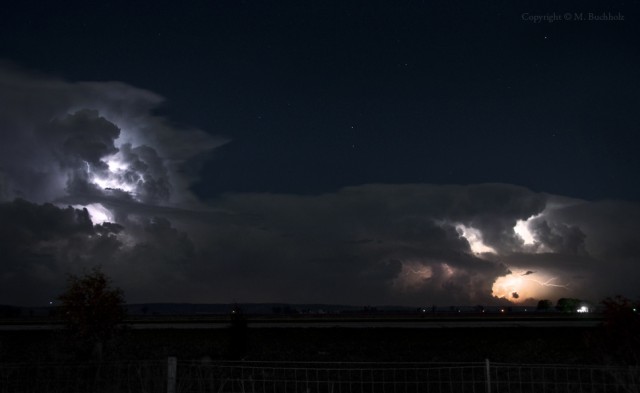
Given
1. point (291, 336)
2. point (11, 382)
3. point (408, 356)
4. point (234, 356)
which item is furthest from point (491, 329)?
point (11, 382)

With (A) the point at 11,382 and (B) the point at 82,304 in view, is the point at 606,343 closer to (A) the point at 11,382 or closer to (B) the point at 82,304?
(A) the point at 11,382

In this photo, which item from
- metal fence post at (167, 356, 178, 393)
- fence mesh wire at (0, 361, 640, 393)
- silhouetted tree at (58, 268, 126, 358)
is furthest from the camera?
silhouetted tree at (58, 268, 126, 358)

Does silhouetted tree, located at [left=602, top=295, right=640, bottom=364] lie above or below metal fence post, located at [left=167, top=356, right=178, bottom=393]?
above

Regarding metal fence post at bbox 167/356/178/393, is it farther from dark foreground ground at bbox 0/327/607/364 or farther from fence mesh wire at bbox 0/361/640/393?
dark foreground ground at bbox 0/327/607/364

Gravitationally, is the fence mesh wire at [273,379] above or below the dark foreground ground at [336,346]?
below

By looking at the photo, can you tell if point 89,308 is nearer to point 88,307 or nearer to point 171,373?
point 88,307

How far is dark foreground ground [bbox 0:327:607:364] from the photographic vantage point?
107ft

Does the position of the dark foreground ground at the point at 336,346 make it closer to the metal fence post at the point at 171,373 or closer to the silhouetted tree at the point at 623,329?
the silhouetted tree at the point at 623,329

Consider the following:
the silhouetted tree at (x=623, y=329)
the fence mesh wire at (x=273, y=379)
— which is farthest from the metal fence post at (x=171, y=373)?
the silhouetted tree at (x=623, y=329)

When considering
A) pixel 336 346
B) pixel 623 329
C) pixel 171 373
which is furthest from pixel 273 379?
pixel 336 346

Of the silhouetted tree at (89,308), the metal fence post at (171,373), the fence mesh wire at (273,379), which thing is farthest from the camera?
the silhouetted tree at (89,308)

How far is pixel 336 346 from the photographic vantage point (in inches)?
1529

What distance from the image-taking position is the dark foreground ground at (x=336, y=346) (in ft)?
107

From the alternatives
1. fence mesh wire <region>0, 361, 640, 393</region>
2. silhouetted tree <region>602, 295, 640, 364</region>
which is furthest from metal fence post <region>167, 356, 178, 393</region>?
silhouetted tree <region>602, 295, 640, 364</region>
